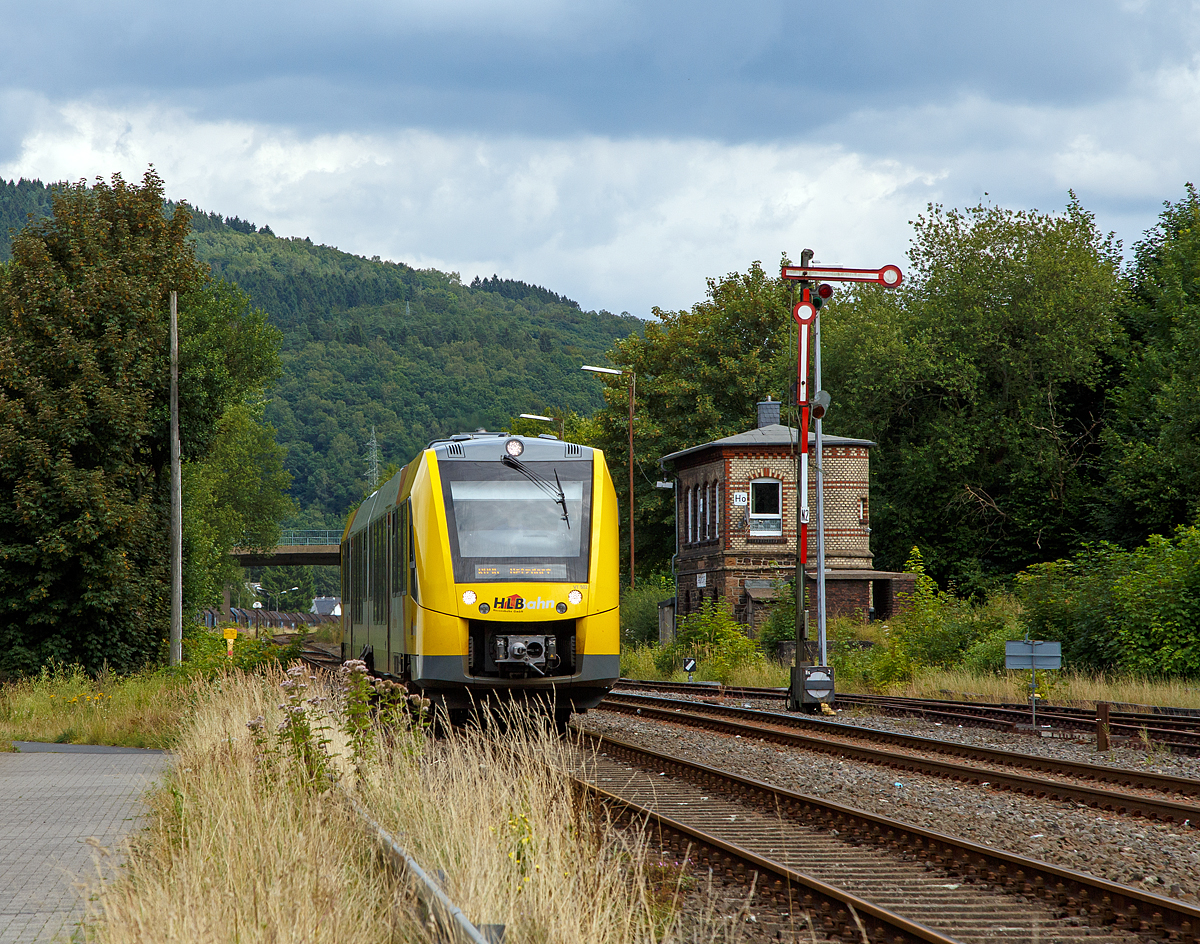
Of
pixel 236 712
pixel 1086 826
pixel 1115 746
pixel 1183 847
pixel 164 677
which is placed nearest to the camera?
pixel 1183 847

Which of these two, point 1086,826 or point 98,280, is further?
point 98,280

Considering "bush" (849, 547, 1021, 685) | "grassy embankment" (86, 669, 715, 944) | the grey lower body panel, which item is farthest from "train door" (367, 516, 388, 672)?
"bush" (849, 547, 1021, 685)

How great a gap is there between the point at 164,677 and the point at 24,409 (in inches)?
226

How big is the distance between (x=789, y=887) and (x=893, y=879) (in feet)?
3.86

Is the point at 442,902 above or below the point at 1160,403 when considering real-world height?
below

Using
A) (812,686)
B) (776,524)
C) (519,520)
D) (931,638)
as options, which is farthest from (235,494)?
(519,520)

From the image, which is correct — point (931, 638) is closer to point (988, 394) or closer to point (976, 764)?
point (976, 764)

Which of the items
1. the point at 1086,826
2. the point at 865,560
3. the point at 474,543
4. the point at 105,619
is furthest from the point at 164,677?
the point at 865,560

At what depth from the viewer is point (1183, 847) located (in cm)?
932

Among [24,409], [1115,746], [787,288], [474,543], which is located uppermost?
[787,288]

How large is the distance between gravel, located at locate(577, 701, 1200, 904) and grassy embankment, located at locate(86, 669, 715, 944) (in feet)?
9.54

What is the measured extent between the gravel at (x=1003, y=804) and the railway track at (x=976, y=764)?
0.21 metres

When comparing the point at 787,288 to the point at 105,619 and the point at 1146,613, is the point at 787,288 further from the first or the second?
the point at 105,619

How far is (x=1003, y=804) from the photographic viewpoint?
1144cm
